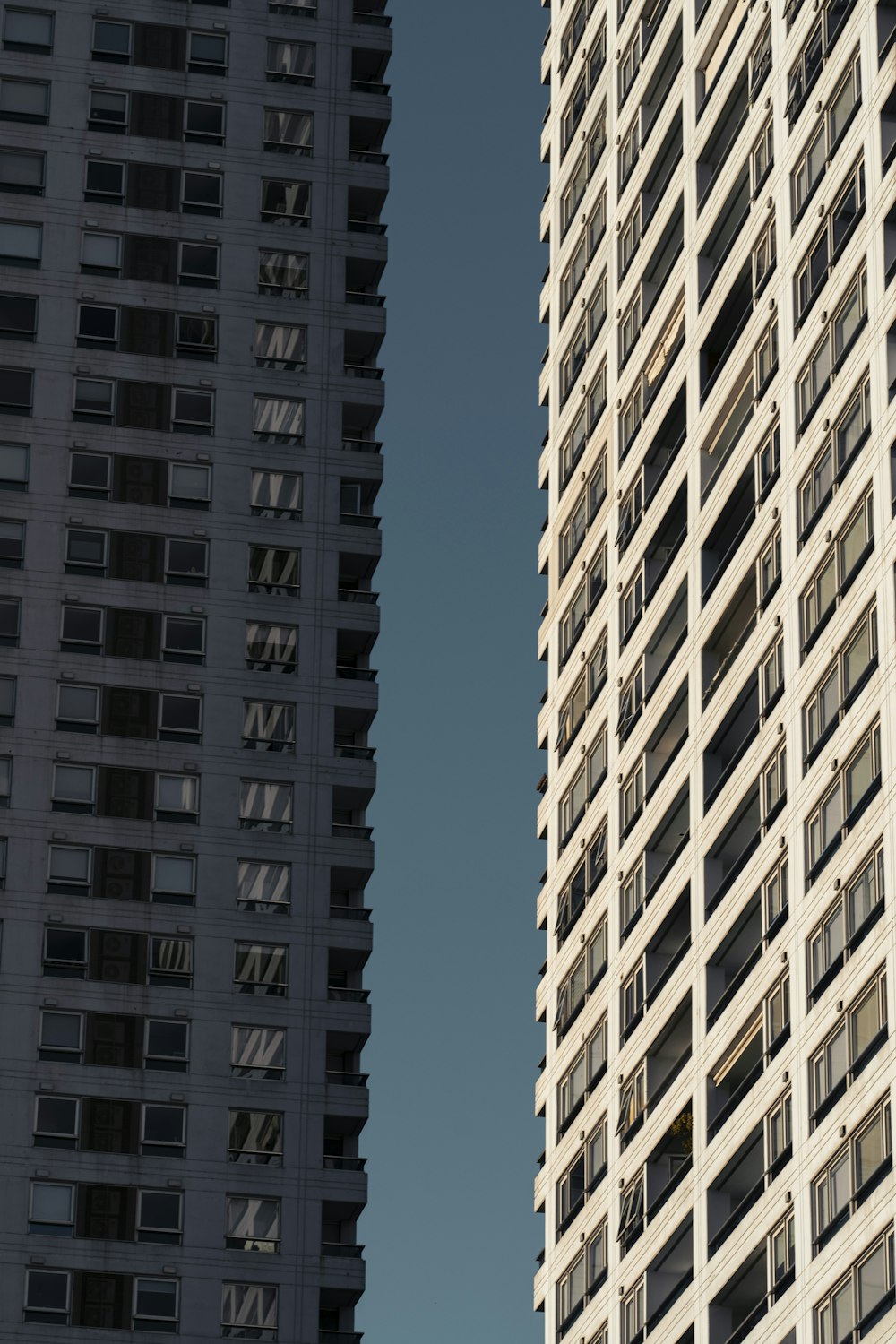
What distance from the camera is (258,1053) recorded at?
316 feet

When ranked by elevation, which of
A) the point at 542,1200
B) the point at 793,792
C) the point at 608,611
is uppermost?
the point at 608,611

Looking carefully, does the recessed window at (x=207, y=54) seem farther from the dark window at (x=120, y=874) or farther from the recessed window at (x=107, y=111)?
the dark window at (x=120, y=874)

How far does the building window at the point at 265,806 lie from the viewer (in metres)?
100

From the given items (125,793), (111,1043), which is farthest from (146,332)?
(111,1043)

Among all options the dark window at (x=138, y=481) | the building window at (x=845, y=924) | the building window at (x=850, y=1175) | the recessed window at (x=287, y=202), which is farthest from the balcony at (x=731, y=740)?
the recessed window at (x=287, y=202)

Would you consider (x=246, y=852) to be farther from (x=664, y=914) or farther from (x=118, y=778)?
(x=664, y=914)

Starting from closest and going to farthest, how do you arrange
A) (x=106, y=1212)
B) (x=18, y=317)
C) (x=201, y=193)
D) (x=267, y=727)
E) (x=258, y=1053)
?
(x=106, y=1212) → (x=258, y=1053) → (x=267, y=727) → (x=18, y=317) → (x=201, y=193)

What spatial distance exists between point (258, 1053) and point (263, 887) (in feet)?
19.0

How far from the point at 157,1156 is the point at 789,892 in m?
32.9

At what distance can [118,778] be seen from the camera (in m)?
99.3

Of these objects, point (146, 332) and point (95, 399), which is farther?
point (146, 332)

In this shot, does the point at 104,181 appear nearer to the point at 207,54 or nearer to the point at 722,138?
the point at 207,54

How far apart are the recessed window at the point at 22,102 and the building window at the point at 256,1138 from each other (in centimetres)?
3823

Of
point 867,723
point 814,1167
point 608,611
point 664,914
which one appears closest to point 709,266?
point 608,611
